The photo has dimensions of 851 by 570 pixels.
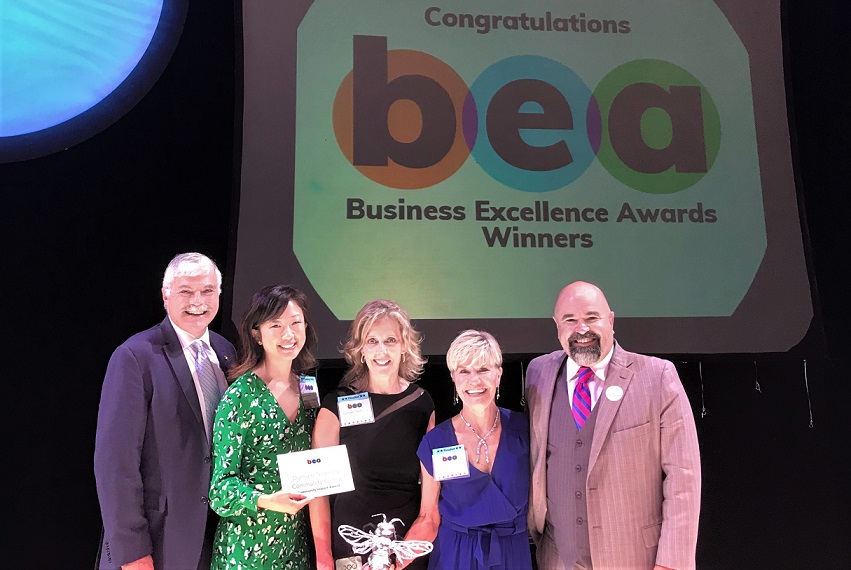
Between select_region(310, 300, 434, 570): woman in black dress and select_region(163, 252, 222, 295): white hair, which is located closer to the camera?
select_region(310, 300, 434, 570): woman in black dress

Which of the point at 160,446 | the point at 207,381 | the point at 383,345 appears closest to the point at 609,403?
the point at 383,345

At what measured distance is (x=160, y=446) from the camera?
2250 mm

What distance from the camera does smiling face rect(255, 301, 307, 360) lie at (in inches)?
89.5

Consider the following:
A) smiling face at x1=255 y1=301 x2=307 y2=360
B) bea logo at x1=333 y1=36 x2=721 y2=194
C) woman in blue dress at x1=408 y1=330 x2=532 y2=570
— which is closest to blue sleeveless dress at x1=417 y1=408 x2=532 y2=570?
woman in blue dress at x1=408 y1=330 x2=532 y2=570

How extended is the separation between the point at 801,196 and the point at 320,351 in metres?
2.79

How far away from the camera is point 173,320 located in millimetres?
2387

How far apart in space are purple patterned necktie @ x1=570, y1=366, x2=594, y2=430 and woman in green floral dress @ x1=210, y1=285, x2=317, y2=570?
3.14 ft

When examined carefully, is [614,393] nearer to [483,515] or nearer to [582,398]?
[582,398]

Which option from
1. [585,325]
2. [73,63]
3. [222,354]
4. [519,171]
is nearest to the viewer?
[585,325]

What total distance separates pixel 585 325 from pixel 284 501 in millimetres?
1197

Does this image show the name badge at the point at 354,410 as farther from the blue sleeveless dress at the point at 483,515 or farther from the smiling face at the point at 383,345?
the blue sleeveless dress at the point at 483,515

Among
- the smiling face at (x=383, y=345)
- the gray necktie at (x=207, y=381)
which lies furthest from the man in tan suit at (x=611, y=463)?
the gray necktie at (x=207, y=381)

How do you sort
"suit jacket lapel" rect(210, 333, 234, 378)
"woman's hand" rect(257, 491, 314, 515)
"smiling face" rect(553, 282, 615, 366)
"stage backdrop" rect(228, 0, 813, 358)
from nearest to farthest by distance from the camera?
"woman's hand" rect(257, 491, 314, 515) < "smiling face" rect(553, 282, 615, 366) < "suit jacket lapel" rect(210, 333, 234, 378) < "stage backdrop" rect(228, 0, 813, 358)

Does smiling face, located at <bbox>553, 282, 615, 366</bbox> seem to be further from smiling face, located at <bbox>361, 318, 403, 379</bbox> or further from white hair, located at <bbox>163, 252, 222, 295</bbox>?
white hair, located at <bbox>163, 252, 222, 295</bbox>
